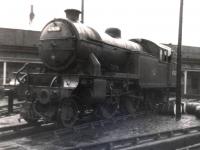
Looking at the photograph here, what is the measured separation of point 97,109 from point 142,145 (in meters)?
3.69

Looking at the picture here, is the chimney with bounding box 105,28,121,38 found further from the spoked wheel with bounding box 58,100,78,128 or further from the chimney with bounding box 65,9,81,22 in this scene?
the spoked wheel with bounding box 58,100,78,128

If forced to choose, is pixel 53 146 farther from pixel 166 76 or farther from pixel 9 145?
pixel 166 76

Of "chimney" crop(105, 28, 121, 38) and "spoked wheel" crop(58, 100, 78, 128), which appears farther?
"chimney" crop(105, 28, 121, 38)

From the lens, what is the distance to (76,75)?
9570 millimetres

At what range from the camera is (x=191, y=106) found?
50.0 feet

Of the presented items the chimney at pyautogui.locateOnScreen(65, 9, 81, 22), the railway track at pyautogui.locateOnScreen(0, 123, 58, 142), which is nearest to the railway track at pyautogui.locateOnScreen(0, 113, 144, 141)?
the railway track at pyautogui.locateOnScreen(0, 123, 58, 142)

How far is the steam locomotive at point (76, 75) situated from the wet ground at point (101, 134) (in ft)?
1.99

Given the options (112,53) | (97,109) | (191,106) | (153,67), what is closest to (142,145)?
(97,109)

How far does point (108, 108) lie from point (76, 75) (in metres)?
2.62

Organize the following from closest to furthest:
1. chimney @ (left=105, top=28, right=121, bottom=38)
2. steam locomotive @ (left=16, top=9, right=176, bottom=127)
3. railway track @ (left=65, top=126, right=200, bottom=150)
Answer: railway track @ (left=65, top=126, right=200, bottom=150) → steam locomotive @ (left=16, top=9, right=176, bottom=127) → chimney @ (left=105, top=28, right=121, bottom=38)

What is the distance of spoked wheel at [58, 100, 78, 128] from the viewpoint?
31.1 feet

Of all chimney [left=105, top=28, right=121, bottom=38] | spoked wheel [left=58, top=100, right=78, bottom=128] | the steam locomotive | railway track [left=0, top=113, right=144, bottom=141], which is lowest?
railway track [left=0, top=113, right=144, bottom=141]

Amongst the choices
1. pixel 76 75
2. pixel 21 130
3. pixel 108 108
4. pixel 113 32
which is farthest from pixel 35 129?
pixel 113 32

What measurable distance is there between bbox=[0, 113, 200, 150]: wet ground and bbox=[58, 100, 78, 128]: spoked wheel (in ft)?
1.31
